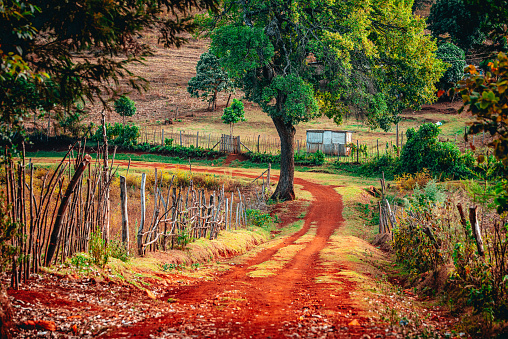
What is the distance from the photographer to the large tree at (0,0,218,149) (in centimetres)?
454

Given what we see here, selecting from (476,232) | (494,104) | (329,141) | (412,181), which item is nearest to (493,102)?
(494,104)

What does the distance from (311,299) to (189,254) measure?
3.73 meters

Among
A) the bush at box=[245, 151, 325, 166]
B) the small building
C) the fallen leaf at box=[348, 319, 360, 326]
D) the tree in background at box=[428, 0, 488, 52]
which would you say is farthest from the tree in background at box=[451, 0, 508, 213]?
the tree in background at box=[428, 0, 488, 52]

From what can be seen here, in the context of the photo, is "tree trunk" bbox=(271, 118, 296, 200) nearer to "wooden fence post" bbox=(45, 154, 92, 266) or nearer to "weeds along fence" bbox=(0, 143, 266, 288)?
"weeds along fence" bbox=(0, 143, 266, 288)

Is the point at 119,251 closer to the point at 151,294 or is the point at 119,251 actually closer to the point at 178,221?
the point at 151,294

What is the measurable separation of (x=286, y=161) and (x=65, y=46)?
55.9 ft

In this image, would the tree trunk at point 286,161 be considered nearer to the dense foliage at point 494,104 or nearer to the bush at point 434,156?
the bush at point 434,156

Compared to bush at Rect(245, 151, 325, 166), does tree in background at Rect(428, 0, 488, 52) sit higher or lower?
higher

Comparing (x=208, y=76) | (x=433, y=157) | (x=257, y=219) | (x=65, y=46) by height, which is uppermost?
(x=208, y=76)

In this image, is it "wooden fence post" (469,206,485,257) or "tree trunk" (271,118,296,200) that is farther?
"tree trunk" (271,118,296,200)

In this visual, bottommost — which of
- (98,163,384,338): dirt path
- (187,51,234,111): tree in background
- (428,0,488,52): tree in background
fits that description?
(98,163,384,338): dirt path

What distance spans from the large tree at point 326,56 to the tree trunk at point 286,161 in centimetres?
51

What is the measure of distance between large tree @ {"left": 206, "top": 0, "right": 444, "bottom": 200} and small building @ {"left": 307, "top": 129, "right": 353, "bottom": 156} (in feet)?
51.1

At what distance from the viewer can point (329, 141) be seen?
37.7 meters
